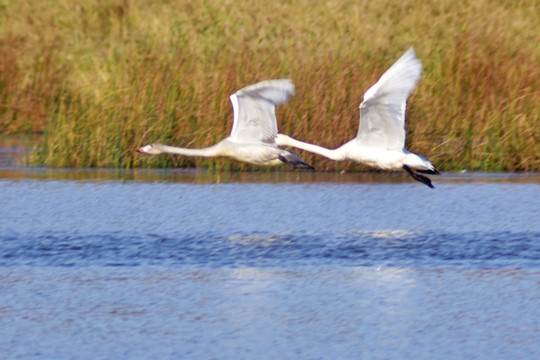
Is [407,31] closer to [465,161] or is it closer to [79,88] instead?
[79,88]

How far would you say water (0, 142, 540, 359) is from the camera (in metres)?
5.86

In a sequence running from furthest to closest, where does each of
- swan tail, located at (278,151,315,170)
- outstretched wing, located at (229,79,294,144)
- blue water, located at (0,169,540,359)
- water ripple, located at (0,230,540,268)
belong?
outstretched wing, located at (229,79,294,144), swan tail, located at (278,151,315,170), water ripple, located at (0,230,540,268), blue water, located at (0,169,540,359)

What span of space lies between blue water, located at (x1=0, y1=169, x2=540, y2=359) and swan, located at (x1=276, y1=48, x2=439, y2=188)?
1.96 ft

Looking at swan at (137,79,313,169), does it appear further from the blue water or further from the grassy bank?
the grassy bank

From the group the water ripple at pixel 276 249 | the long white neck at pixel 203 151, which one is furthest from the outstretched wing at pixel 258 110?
the water ripple at pixel 276 249

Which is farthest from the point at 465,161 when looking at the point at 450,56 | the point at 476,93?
the point at 450,56

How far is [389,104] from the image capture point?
905 cm

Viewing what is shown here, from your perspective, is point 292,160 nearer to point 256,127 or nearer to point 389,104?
point 256,127

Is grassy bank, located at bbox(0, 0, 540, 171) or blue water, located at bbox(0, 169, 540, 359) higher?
grassy bank, located at bbox(0, 0, 540, 171)

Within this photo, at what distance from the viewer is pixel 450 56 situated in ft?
46.5

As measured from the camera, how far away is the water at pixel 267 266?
586 cm

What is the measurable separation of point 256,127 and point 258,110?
0.16 metres

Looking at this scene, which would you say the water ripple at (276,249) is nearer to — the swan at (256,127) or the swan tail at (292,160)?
the swan tail at (292,160)

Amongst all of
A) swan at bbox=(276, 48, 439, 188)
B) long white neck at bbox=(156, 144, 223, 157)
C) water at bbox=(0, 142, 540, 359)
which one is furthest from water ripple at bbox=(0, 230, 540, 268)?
long white neck at bbox=(156, 144, 223, 157)
